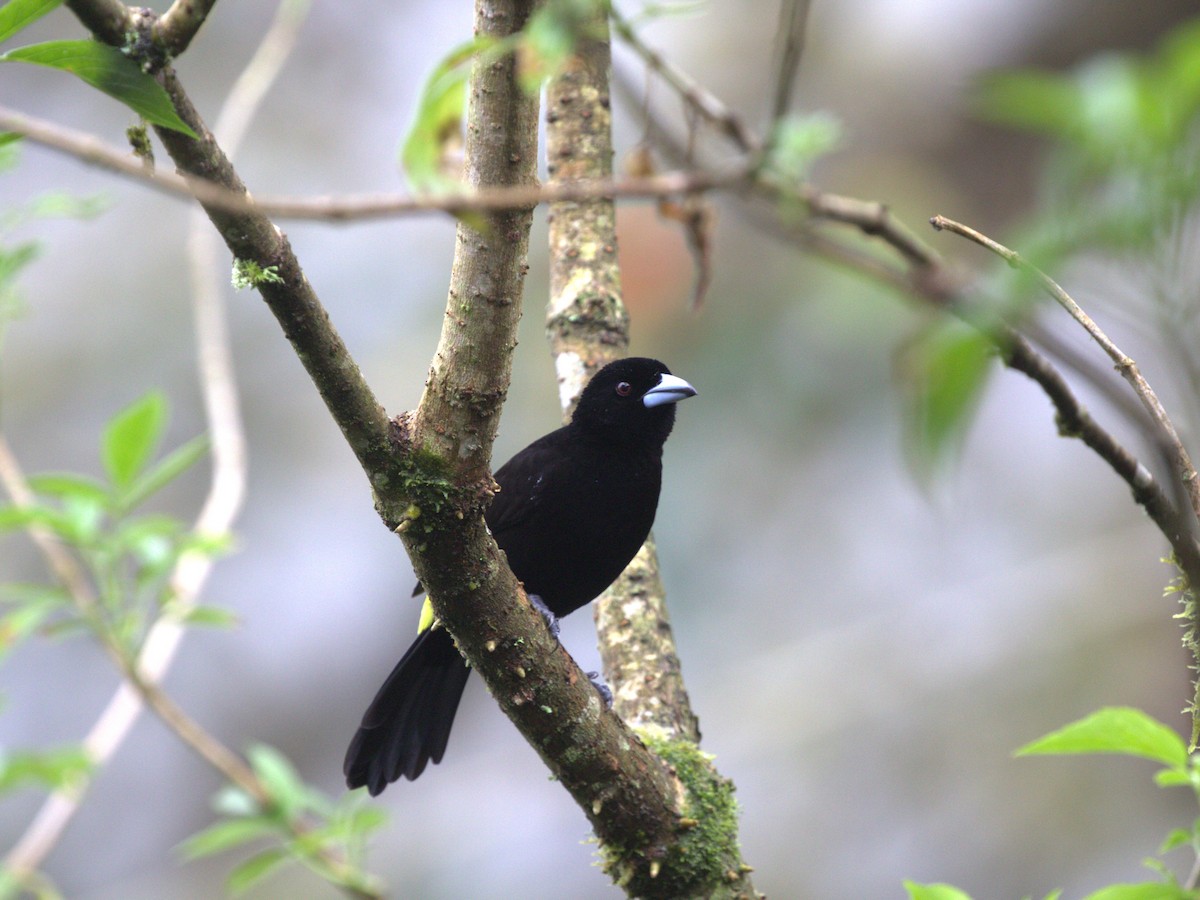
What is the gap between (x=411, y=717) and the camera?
398 cm

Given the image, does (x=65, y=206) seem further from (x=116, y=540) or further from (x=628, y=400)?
(x=628, y=400)

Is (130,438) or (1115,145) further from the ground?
(130,438)

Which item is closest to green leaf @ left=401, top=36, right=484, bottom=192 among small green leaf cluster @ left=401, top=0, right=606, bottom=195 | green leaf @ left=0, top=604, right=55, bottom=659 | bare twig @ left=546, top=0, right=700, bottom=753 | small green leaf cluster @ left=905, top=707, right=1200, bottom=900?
small green leaf cluster @ left=401, top=0, right=606, bottom=195

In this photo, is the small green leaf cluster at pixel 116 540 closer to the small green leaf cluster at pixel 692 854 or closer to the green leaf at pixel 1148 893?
the small green leaf cluster at pixel 692 854

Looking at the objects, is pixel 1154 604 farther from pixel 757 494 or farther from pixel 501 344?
pixel 501 344

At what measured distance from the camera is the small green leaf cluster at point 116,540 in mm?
2180

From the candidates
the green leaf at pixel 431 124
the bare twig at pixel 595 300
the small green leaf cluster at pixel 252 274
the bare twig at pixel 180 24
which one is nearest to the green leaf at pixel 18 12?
the bare twig at pixel 180 24

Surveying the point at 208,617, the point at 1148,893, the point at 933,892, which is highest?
the point at 208,617

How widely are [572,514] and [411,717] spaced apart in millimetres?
892

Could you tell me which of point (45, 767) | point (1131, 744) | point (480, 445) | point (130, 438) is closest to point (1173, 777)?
point (1131, 744)

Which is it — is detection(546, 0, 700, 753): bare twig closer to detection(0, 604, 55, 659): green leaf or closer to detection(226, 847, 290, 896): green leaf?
detection(226, 847, 290, 896): green leaf

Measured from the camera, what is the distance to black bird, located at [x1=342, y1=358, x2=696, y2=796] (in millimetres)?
3863

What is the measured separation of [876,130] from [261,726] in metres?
7.61

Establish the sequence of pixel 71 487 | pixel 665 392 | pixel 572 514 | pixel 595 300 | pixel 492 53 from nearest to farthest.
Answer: pixel 492 53
pixel 71 487
pixel 572 514
pixel 595 300
pixel 665 392
